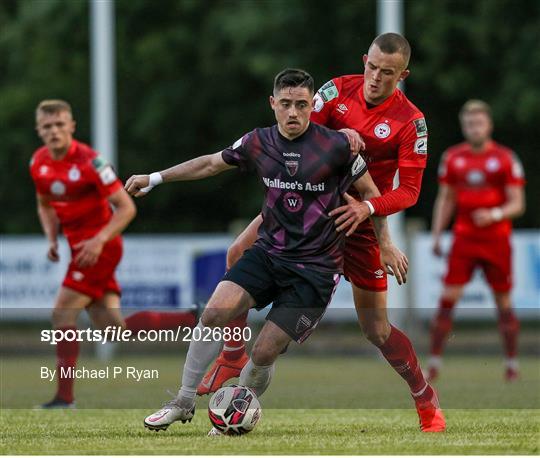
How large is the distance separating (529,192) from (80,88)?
27.7 ft

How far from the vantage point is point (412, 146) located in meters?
8.62

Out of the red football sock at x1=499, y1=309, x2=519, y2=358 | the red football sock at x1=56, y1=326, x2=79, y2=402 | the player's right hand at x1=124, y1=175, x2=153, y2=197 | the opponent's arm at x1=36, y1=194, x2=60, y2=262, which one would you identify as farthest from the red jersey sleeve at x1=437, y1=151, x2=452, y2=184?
the player's right hand at x1=124, y1=175, x2=153, y2=197

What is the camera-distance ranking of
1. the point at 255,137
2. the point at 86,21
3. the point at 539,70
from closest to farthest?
the point at 255,137 → the point at 539,70 → the point at 86,21

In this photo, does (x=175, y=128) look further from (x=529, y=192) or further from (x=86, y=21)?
(x=529, y=192)

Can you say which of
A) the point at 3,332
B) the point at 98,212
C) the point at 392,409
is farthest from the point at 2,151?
the point at 392,409

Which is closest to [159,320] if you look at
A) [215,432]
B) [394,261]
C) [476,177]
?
[215,432]

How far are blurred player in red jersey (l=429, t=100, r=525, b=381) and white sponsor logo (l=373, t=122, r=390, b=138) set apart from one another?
6135 mm

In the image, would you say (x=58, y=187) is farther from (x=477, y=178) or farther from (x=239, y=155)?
(x=477, y=178)

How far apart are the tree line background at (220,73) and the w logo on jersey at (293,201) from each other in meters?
16.1

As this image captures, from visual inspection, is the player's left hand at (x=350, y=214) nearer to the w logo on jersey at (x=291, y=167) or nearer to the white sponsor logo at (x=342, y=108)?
the w logo on jersey at (x=291, y=167)

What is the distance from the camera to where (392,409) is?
10.6m

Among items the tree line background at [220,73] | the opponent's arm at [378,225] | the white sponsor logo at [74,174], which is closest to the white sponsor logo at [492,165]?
the white sponsor logo at [74,174]

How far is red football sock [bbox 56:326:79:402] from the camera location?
10.7 metres

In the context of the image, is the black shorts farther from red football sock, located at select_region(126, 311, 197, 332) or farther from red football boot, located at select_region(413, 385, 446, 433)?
red football sock, located at select_region(126, 311, 197, 332)
